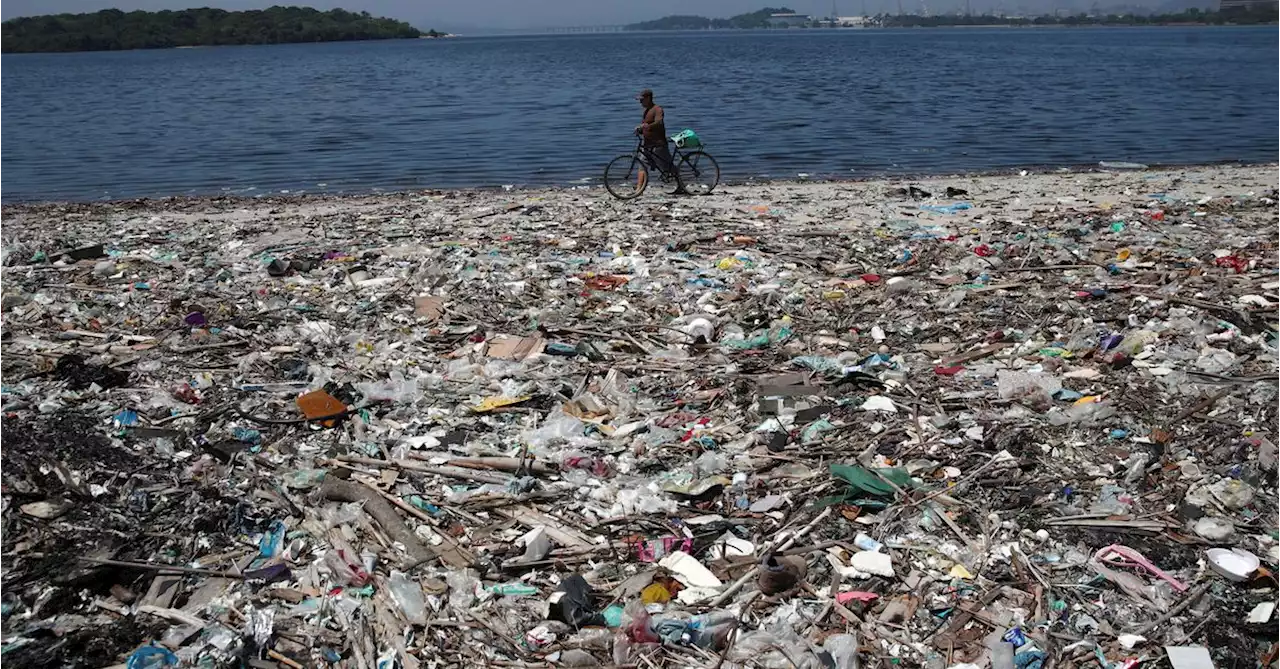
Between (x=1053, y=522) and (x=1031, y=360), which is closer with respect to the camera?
(x=1053, y=522)

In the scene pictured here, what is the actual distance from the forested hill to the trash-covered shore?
150467 mm

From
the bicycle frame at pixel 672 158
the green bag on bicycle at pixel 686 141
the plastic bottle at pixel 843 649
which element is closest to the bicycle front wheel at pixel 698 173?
the bicycle frame at pixel 672 158

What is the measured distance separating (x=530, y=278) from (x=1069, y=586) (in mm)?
6268

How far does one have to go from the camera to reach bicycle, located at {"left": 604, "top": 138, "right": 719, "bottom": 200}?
1521cm

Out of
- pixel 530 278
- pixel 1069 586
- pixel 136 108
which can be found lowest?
pixel 1069 586

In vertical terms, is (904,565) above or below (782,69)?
below

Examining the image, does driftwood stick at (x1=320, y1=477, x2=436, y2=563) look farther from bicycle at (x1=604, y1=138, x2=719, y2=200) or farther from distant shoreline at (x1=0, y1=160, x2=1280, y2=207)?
distant shoreline at (x1=0, y1=160, x2=1280, y2=207)

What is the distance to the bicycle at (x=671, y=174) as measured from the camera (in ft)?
49.9

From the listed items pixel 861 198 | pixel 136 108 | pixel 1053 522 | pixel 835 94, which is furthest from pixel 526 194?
pixel 136 108

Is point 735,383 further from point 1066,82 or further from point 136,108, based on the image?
point 1066,82

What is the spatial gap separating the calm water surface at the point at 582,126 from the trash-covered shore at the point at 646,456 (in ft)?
36.7

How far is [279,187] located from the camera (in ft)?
65.5

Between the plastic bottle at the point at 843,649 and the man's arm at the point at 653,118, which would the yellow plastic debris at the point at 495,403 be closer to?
the plastic bottle at the point at 843,649

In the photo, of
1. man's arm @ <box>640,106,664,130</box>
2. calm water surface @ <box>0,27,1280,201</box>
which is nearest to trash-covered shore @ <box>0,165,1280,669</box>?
man's arm @ <box>640,106,664,130</box>
